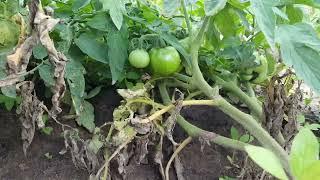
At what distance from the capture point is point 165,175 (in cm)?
118

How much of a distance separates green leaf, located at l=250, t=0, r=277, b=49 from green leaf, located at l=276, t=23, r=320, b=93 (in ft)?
0.27

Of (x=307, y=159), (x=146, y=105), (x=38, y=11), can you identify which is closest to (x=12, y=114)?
(x=146, y=105)

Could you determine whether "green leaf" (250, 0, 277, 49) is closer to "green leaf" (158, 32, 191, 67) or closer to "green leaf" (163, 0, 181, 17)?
"green leaf" (163, 0, 181, 17)

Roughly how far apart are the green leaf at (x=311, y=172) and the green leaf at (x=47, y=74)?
23.9 inches

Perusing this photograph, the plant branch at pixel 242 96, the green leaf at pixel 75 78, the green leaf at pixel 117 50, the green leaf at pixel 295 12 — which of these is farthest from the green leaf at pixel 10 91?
the green leaf at pixel 295 12

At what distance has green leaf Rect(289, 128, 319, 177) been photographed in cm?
66

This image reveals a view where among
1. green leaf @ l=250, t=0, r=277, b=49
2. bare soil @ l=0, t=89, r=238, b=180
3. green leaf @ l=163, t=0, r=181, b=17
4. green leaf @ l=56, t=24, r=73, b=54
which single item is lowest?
bare soil @ l=0, t=89, r=238, b=180

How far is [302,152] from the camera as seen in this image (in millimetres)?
667

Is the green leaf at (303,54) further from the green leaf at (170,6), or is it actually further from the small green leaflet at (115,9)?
the small green leaflet at (115,9)

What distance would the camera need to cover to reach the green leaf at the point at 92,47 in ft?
3.69

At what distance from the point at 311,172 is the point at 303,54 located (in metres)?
0.36

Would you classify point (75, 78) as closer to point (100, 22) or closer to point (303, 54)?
point (100, 22)

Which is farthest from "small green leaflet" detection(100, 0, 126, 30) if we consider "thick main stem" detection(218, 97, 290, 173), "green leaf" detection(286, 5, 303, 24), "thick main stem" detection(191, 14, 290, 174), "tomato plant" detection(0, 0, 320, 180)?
"green leaf" detection(286, 5, 303, 24)

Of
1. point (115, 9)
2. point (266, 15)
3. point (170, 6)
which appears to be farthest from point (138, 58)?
point (266, 15)
